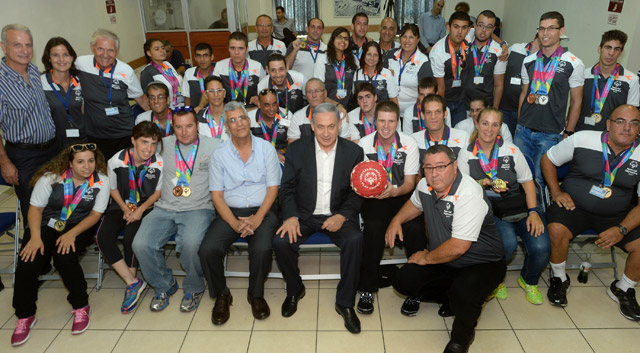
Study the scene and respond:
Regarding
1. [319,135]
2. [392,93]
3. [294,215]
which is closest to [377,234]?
[294,215]

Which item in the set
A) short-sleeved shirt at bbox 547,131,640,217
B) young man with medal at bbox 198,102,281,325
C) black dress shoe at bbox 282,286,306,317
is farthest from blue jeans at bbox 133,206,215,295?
short-sleeved shirt at bbox 547,131,640,217

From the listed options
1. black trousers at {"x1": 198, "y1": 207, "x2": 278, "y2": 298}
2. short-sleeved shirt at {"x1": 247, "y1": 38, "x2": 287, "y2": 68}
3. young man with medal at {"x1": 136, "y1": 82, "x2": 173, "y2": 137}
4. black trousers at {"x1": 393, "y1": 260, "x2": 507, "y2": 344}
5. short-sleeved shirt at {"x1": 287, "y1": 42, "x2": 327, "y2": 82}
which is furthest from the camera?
short-sleeved shirt at {"x1": 247, "y1": 38, "x2": 287, "y2": 68}

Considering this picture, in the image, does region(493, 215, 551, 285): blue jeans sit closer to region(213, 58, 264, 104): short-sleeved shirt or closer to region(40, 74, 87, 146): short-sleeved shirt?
region(213, 58, 264, 104): short-sleeved shirt

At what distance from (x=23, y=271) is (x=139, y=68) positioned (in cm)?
698

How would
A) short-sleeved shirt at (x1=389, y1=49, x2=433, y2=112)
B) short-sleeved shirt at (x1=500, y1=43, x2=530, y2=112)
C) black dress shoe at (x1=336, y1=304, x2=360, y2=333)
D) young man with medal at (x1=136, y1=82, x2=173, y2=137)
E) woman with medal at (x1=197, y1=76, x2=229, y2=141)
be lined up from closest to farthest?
black dress shoe at (x1=336, y1=304, x2=360, y2=333)
young man with medal at (x1=136, y1=82, x2=173, y2=137)
woman with medal at (x1=197, y1=76, x2=229, y2=141)
short-sleeved shirt at (x1=500, y1=43, x2=530, y2=112)
short-sleeved shirt at (x1=389, y1=49, x2=433, y2=112)

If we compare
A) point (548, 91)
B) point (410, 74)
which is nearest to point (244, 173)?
point (410, 74)

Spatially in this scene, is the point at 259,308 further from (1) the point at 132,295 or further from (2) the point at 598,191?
(2) the point at 598,191

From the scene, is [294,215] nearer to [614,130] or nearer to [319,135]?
[319,135]

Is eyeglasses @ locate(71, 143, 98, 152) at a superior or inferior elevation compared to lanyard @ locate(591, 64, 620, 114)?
inferior

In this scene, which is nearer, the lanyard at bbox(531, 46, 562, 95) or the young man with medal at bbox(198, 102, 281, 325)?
the young man with medal at bbox(198, 102, 281, 325)

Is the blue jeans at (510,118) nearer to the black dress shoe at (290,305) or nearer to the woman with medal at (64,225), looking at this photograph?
the black dress shoe at (290,305)

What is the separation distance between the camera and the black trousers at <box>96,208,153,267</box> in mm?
3350

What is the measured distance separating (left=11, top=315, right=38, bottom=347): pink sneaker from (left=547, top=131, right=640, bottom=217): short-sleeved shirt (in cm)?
441

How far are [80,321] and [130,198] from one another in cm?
102
